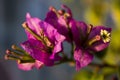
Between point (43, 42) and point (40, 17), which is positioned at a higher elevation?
point (40, 17)

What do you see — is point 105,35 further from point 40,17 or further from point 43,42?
point 40,17

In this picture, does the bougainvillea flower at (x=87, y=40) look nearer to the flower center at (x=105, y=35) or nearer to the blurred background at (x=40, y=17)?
the flower center at (x=105, y=35)

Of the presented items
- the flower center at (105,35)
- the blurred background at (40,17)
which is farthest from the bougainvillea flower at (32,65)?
the blurred background at (40,17)

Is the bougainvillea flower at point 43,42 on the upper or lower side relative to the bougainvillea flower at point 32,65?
upper

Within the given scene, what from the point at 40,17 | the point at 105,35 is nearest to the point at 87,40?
the point at 105,35

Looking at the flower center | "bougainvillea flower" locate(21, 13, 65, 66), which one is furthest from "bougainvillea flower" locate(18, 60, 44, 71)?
the flower center

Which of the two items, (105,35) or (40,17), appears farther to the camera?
(40,17)
